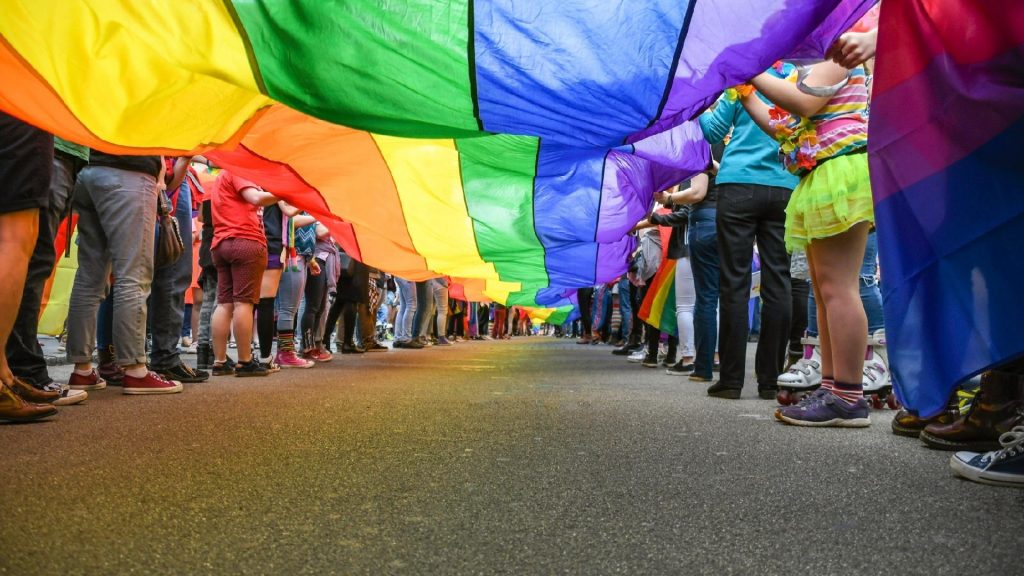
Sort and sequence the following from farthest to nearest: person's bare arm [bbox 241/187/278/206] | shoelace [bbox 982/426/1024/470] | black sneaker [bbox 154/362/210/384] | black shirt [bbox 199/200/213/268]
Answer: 1. black shirt [bbox 199/200/213/268]
2. person's bare arm [bbox 241/187/278/206]
3. black sneaker [bbox 154/362/210/384]
4. shoelace [bbox 982/426/1024/470]

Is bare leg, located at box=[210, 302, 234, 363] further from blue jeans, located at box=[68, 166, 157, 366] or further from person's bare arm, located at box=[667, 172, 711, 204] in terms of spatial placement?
person's bare arm, located at box=[667, 172, 711, 204]

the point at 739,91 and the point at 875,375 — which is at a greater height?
the point at 739,91

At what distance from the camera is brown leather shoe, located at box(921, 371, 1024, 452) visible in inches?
78.4

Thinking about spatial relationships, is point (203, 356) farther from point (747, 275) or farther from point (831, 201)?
point (831, 201)

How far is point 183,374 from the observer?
396 cm

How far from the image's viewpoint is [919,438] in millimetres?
2244

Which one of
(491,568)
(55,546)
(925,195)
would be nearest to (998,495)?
(925,195)

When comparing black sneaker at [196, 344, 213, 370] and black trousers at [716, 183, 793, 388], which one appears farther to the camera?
black sneaker at [196, 344, 213, 370]

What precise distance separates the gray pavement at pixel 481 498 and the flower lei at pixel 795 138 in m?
1.02

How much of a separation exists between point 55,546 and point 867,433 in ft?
7.78

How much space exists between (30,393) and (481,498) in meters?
2.15

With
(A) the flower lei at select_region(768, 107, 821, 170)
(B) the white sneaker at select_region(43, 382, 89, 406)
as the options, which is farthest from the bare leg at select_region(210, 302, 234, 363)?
(A) the flower lei at select_region(768, 107, 821, 170)

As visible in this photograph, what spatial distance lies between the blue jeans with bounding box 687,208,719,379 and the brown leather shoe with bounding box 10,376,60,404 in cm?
355

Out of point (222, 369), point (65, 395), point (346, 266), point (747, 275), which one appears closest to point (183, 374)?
point (222, 369)
